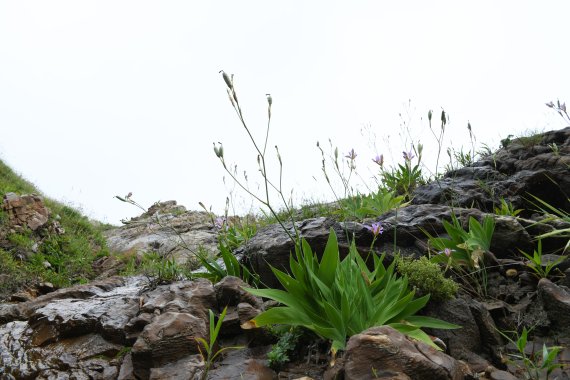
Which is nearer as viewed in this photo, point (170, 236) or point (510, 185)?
point (510, 185)

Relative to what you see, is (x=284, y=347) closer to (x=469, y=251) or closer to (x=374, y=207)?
(x=469, y=251)

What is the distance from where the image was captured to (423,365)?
219 centimetres

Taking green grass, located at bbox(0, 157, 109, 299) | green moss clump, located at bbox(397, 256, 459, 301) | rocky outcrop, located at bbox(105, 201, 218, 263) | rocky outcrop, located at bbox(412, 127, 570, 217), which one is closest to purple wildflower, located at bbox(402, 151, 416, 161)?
rocky outcrop, located at bbox(412, 127, 570, 217)

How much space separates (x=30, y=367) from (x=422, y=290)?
3.06 m

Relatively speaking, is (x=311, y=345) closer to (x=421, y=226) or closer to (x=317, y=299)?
(x=317, y=299)

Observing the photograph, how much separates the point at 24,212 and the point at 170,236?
3111mm

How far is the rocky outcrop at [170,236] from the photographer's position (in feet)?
29.0

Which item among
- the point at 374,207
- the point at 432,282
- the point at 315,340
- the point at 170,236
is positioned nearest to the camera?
the point at 315,340

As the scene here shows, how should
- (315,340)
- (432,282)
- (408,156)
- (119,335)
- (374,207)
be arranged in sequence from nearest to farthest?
(315,340) → (432,282) → (119,335) → (408,156) → (374,207)

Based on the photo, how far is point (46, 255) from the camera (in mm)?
8992

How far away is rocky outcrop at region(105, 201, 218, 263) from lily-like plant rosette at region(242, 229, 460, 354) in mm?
5183

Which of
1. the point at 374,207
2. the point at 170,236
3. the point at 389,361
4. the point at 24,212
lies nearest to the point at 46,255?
the point at 24,212

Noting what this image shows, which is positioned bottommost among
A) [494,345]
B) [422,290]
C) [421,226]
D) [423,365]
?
[494,345]

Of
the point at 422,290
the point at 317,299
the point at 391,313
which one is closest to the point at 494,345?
the point at 422,290
